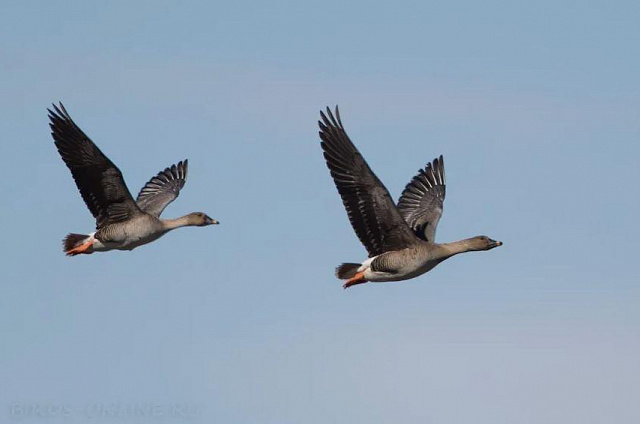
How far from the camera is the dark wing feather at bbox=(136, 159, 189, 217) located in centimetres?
3919

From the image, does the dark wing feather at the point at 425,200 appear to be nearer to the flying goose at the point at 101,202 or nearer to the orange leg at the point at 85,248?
the flying goose at the point at 101,202

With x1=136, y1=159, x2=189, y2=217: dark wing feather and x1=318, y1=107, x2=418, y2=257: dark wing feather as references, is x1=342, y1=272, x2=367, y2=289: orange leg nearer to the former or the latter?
x1=318, y1=107, x2=418, y2=257: dark wing feather

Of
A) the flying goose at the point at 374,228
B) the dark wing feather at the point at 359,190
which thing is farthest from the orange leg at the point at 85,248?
the dark wing feather at the point at 359,190

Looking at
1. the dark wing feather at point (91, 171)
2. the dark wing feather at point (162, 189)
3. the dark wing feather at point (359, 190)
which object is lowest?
the dark wing feather at point (359, 190)

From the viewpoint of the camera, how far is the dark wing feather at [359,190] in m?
29.6

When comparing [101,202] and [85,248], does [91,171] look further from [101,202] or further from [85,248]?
[85,248]

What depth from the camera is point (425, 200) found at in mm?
35750

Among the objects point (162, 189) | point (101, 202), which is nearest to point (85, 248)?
point (101, 202)

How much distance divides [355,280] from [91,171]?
7.11 metres

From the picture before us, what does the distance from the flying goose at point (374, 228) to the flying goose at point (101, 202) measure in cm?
555

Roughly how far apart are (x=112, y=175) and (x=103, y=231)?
65.4 inches

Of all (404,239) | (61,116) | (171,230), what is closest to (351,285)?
(404,239)

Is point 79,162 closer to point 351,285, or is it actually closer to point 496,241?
point 351,285

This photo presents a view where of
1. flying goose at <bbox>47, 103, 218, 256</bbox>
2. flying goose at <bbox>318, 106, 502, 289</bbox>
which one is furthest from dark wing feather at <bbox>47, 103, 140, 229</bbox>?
flying goose at <bbox>318, 106, 502, 289</bbox>
